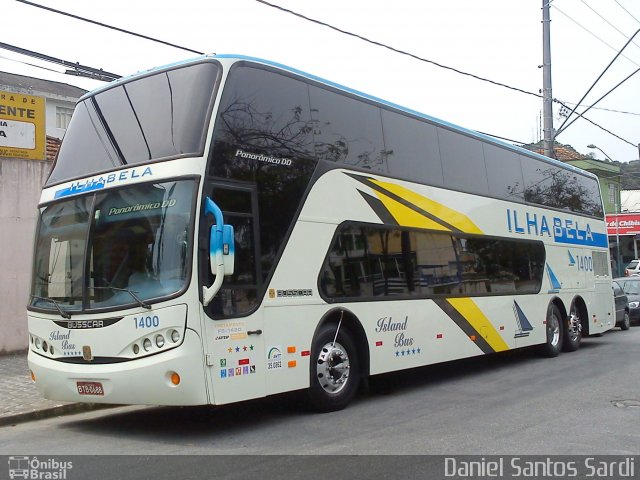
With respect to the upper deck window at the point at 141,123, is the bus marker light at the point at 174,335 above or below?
below

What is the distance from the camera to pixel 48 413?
29.3 feet

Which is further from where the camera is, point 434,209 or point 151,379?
point 434,209

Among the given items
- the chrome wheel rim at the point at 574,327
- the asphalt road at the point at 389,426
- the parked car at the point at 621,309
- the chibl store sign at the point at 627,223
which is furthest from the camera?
the chibl store sign at the point at 627,223

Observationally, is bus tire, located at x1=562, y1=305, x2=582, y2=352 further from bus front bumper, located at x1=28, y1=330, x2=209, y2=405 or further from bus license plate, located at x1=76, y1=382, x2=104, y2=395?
bus license plate, located at x1=76, y1=382, x2=104, y2=395

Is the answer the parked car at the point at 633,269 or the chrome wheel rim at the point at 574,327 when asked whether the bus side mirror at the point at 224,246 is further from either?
the parked car at the point at 633,269

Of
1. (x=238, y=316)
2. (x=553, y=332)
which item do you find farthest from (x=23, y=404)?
(x=553, y=332)

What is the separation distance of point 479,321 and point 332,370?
165 inches

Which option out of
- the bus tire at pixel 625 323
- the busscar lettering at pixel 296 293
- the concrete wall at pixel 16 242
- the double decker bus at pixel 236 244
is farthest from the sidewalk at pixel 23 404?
the bus tire at pixel 625 323

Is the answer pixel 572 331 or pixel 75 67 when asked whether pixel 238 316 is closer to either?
pixel 75 67

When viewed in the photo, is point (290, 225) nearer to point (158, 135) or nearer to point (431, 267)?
point (158, 135)

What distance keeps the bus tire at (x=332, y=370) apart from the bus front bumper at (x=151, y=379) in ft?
5.95

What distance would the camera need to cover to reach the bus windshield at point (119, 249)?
7.02 meters

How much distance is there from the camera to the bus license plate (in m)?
→ 7.16
